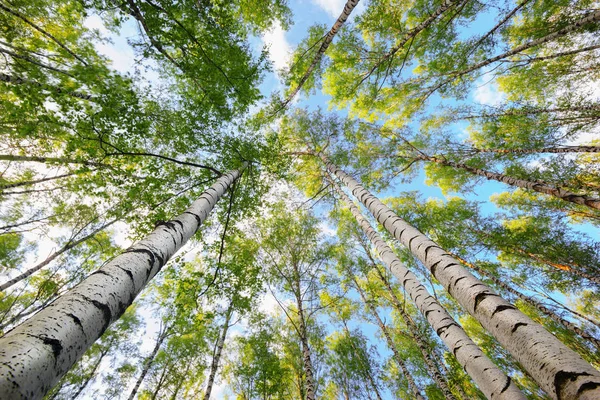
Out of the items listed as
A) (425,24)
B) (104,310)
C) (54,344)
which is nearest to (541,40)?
(425,24)

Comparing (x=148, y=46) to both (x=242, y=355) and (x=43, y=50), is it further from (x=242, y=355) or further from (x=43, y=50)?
(x=242, y=355)

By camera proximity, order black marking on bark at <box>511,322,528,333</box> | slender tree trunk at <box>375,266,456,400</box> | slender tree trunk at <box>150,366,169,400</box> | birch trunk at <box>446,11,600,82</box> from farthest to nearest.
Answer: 1. slender tree trunk at <box>150,366,169,400</box>
2. slender tree trunk at <box>375,266,456,400</box>
3. birch trunk at <box>446,11,600,82</box>
4. black marking on bark at <box>511,322,528,333</box>

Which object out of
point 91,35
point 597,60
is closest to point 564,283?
point 597,60

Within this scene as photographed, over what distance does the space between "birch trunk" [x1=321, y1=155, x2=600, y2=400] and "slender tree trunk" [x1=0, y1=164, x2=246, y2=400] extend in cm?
245

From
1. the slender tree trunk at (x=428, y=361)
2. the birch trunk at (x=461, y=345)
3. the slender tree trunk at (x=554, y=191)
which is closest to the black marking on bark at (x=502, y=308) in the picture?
the birch trunk at (x=461, y=345)

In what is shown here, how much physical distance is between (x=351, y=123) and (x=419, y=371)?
36.7ft

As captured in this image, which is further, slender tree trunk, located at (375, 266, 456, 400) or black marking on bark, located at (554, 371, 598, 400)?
slender tree trunk, located at (375, 266, 456, 400)

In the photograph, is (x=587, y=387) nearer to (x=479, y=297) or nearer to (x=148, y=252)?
(x=479, y=297)

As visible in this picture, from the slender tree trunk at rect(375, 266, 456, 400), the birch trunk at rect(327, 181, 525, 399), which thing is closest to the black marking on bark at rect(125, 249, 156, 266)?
the birch trunk at rect(327, 181, 525, 399)

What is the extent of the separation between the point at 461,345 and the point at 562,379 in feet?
4.21

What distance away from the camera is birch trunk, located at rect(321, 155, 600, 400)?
1120mm

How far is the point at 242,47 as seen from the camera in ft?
16.5

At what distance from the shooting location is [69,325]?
112 centimetres

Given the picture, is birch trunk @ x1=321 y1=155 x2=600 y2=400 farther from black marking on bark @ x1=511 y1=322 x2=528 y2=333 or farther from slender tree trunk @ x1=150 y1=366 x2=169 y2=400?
slender tree trunk @ x1=150 y1=366 x2=169 y2=400
